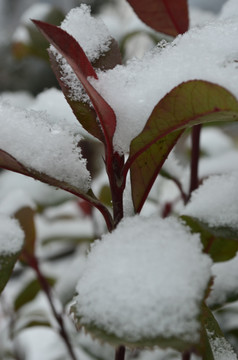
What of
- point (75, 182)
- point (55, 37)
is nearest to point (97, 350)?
point (75, 182)

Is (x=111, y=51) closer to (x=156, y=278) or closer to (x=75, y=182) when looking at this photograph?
(x=75, y=182)

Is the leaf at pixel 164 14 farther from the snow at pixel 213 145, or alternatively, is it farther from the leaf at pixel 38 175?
the snow at pixel 213 145

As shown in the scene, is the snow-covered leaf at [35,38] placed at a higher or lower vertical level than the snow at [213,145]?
higher

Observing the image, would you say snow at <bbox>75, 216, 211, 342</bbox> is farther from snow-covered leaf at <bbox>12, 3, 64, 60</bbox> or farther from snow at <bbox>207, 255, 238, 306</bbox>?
snow-covered leaf at <bbox>12, 3, 64, 60</bbox>

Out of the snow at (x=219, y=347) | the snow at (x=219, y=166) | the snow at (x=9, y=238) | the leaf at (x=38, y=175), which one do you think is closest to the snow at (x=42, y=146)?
the leaf at (x=38, y=175)

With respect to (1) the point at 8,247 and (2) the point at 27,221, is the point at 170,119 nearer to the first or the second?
(1) the point at 8,247

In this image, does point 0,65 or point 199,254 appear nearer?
point 199,254
